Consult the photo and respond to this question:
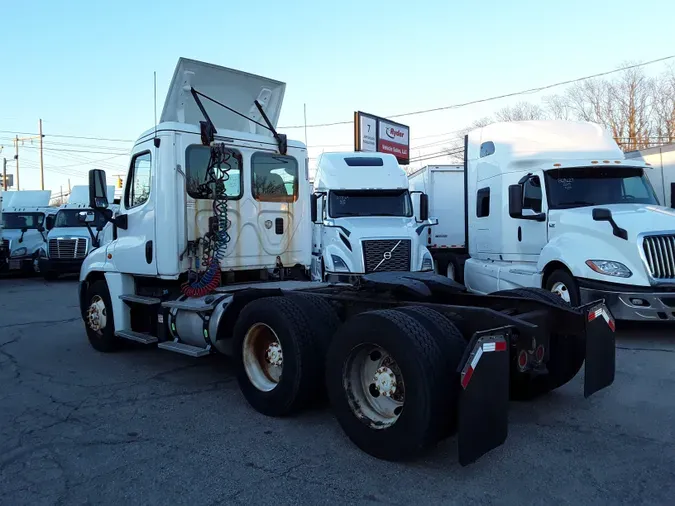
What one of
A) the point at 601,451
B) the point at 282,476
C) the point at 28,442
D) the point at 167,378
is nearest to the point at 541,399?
the point at 601,451

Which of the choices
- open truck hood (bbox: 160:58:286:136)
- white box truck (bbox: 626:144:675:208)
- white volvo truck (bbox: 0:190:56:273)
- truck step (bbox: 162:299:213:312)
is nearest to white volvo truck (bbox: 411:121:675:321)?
white box truck (bbox: 626:144:675:208)

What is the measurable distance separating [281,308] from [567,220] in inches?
223

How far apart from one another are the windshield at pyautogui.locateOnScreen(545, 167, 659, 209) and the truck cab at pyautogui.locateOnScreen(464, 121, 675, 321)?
0.02 m

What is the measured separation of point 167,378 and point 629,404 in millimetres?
4731

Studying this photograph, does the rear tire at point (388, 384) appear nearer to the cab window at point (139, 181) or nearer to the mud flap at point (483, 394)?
the mud flap at point (483, 394)

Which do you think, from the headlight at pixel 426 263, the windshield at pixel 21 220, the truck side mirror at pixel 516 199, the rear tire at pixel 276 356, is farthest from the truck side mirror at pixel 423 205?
the windshield at pixel 21 220

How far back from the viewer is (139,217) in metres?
6.88

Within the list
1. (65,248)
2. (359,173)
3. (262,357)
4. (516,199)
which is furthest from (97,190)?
(65,248)

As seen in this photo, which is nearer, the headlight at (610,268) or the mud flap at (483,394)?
the mud flap at (483,394)

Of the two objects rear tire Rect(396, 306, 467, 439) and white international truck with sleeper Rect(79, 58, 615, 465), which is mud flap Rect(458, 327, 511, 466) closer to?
white international truck with sleeper Rect(79, 58, 615, 465)

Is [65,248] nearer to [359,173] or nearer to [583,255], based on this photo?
[359,173]

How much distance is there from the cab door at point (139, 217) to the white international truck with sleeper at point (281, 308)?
0.08 feet

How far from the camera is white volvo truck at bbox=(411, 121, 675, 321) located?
7555 millimetres

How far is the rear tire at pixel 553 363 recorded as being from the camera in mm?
4949
